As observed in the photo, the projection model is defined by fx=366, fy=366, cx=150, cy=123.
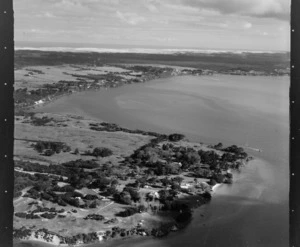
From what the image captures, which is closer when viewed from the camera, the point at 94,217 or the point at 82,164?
the point at 94,217

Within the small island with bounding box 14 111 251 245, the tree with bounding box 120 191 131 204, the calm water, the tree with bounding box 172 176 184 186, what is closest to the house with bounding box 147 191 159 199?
the small island with bounding box 14 111 251 245

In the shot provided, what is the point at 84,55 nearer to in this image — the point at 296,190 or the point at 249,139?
the point at 249,139

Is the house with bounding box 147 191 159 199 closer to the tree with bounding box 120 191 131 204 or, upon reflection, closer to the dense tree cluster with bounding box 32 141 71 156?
the tree with bounding box 120 191 131 204

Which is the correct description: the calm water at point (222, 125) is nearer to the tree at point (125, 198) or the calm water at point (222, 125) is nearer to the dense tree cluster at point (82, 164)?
the dense tree cluster at point (82, 164)

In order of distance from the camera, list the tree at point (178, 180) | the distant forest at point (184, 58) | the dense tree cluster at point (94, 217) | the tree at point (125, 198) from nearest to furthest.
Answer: the distant forest at point (184, 58) < the dense tree cluster at point (94, 217) < the tree at point (125, 198) < the tree at point (178, 180)

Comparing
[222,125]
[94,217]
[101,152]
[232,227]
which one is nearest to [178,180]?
[222,125]

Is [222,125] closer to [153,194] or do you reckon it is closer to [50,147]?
[153,194]

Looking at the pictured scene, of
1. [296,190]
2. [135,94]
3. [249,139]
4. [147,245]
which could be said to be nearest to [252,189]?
[249,139]

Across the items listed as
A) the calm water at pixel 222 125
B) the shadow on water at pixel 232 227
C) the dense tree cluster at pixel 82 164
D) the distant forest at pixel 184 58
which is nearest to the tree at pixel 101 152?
the dense tree cluster at pixel 82 164

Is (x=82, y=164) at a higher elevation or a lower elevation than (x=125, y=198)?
higher
